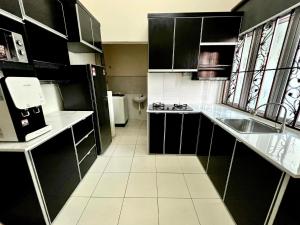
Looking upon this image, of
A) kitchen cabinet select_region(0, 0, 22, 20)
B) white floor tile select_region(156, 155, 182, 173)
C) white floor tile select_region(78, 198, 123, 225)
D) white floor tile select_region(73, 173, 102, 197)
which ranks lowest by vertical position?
white floor tile select_region(78, 198, 123, 225)

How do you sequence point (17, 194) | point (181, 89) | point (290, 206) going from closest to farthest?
point (290, 206) → point (17, 194) → point (181, 89)

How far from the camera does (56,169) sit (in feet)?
4.67

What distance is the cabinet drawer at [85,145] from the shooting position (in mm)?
1870

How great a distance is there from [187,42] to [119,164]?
2290 mm

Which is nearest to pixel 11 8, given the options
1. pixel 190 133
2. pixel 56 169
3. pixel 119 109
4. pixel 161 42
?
pixel 56 169

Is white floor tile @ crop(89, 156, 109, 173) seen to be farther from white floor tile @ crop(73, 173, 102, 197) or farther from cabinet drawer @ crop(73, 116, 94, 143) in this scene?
cabinet drawer @ crop(73, 116, 94, 143)

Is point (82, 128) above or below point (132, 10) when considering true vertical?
below

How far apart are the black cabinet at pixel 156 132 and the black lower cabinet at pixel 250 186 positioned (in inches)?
47.0

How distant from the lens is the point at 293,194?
2.74ft

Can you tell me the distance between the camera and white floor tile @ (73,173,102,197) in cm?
174

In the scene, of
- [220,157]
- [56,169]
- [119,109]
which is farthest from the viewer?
[119,109]

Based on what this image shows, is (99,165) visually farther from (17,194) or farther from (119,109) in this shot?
(119,109)

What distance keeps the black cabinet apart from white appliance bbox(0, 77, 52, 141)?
4.97 ft

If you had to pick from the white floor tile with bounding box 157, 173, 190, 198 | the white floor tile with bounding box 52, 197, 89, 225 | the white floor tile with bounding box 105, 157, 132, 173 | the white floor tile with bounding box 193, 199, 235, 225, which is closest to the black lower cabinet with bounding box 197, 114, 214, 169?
the white floor tile with bounding box 157, 173, 190, 198
